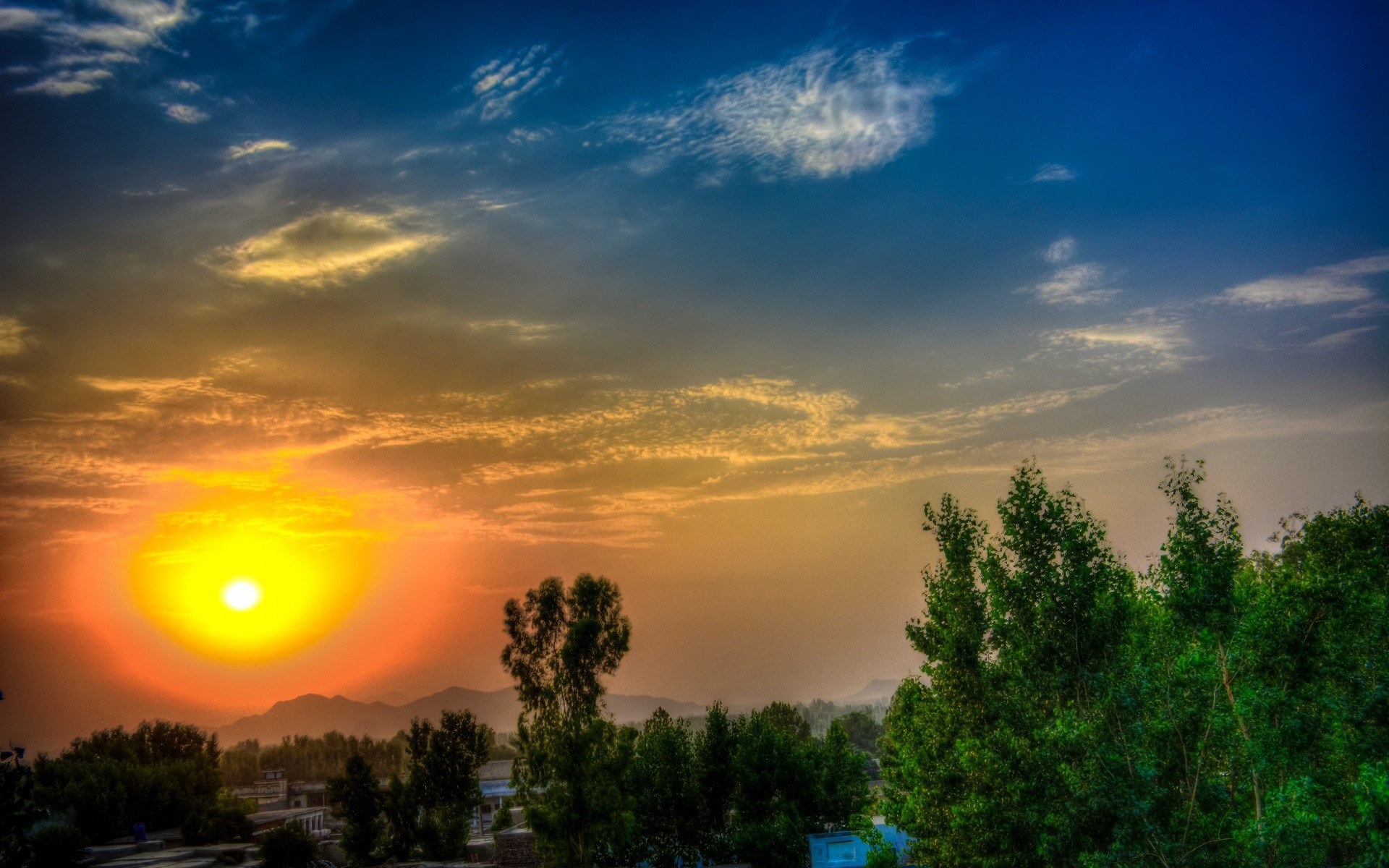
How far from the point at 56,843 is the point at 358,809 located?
1537 cm

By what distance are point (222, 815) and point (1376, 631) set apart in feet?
226

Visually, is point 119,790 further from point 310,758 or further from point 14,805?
point 310,758

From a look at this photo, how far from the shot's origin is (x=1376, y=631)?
2309 centimetres

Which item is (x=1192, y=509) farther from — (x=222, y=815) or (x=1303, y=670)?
(x=222, y=815)

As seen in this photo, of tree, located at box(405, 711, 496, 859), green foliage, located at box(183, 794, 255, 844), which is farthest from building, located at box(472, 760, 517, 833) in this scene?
green foliage, located at box(183, 794, 255, 844)

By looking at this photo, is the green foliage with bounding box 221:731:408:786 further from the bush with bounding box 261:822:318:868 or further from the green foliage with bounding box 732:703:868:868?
the green foliage with bounding box 732:703:868:868

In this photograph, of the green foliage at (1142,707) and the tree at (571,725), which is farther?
the tree at (571,725)

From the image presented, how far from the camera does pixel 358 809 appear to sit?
53594mm

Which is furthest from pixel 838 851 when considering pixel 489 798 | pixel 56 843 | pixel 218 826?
pixel 489 798

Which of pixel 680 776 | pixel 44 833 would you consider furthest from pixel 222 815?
pixel 680 776

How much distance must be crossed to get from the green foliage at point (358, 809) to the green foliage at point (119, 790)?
17.4m

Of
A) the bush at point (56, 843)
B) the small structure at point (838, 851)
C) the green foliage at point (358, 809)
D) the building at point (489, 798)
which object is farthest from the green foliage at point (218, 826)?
the small structure at point (838, 851)

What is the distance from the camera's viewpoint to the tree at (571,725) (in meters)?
29.3

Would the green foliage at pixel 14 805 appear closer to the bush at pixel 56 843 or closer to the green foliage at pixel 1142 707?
the green foliage at pixel 1142 707
